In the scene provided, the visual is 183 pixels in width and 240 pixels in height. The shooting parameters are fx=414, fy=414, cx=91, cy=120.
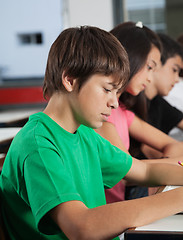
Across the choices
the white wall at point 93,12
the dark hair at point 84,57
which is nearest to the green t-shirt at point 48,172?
the dark hair at point 84,57

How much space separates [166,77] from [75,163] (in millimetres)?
1464

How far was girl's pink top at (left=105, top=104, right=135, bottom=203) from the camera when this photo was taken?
1.65 meters

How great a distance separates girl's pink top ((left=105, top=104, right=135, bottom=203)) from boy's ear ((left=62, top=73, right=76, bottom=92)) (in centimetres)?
62

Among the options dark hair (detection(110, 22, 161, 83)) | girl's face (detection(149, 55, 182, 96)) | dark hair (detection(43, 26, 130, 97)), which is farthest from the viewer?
girl's face (detection(149, 55, 182, 96))

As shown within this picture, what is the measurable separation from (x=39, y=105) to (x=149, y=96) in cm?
282

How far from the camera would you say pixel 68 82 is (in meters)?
1.00

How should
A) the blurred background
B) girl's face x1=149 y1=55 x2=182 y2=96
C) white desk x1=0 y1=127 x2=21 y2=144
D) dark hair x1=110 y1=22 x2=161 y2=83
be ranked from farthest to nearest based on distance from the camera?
the blurred background → girl's face x1=149 y1=55 x2=182 y2=96 → white desk x1=0 y1=127 x2=21 y2=144 → dark hair x1=110 y1=22 x2=161 y2=83

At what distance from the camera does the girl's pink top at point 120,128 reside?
1.65m

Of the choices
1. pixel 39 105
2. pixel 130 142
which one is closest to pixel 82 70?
pixel 130 142

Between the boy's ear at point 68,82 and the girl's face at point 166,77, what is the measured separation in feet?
4.46

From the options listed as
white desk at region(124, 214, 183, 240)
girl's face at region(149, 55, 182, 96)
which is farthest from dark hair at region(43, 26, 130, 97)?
girl's face at region(149, 55, 182, 96)

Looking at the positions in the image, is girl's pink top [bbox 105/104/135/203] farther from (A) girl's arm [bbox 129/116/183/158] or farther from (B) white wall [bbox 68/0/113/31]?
(B) white wall [bbox 68/0/113/31]

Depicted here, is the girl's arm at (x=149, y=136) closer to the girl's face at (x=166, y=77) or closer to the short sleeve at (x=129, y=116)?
the short sleeve at (x=129, y=116)

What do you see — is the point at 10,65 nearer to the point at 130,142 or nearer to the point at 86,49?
the point at 130,142
